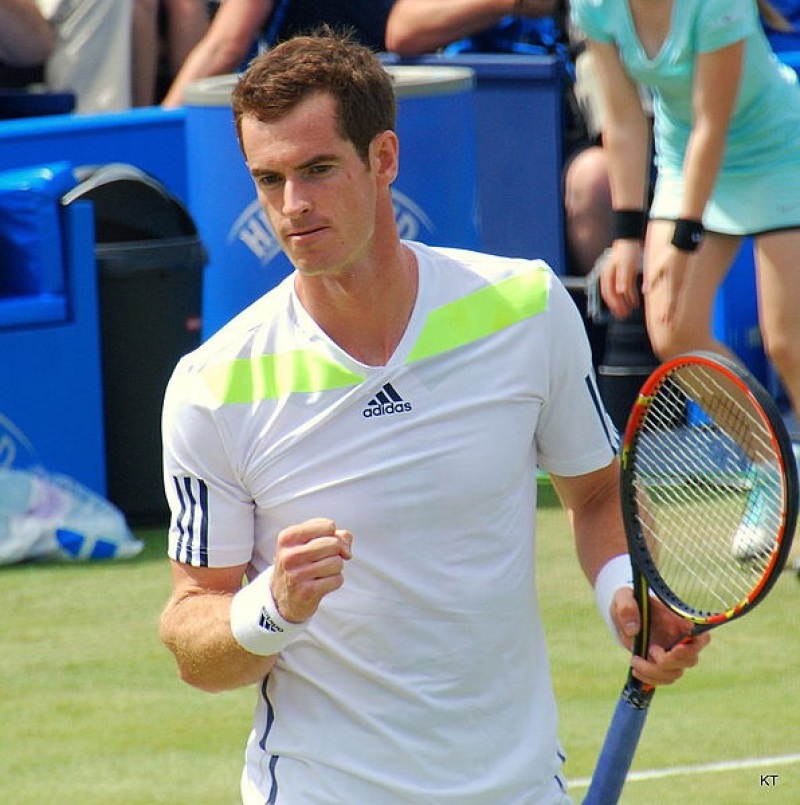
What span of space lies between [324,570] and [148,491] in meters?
4.53

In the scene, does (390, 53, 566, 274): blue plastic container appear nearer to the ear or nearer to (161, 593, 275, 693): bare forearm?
the ear

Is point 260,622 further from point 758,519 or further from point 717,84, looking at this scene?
point 717,84

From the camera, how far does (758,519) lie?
130 inches

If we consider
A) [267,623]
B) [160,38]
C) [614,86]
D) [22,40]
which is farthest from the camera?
[160,38]

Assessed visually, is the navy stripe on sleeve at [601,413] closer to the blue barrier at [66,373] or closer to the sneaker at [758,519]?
the sneaker at [758,519]

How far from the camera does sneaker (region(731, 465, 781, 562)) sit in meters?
3.12

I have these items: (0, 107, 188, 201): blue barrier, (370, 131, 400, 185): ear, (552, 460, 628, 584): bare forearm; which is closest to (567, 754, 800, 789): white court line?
(552, 460, 628, 584): bare forearm

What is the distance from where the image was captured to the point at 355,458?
282cm

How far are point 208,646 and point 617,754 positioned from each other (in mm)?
595

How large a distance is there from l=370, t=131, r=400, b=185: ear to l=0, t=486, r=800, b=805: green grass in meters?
1.91

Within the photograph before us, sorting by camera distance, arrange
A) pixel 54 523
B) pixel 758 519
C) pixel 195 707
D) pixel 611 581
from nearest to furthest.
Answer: pixel 611 581 → pixel 758 519 → pixel 195 707 → pixel 54 523

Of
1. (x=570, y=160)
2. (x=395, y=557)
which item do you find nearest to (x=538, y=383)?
(x=395, y=557)

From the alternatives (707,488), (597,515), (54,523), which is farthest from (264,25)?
(597,515)

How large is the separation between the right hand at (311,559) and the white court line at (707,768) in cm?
203
